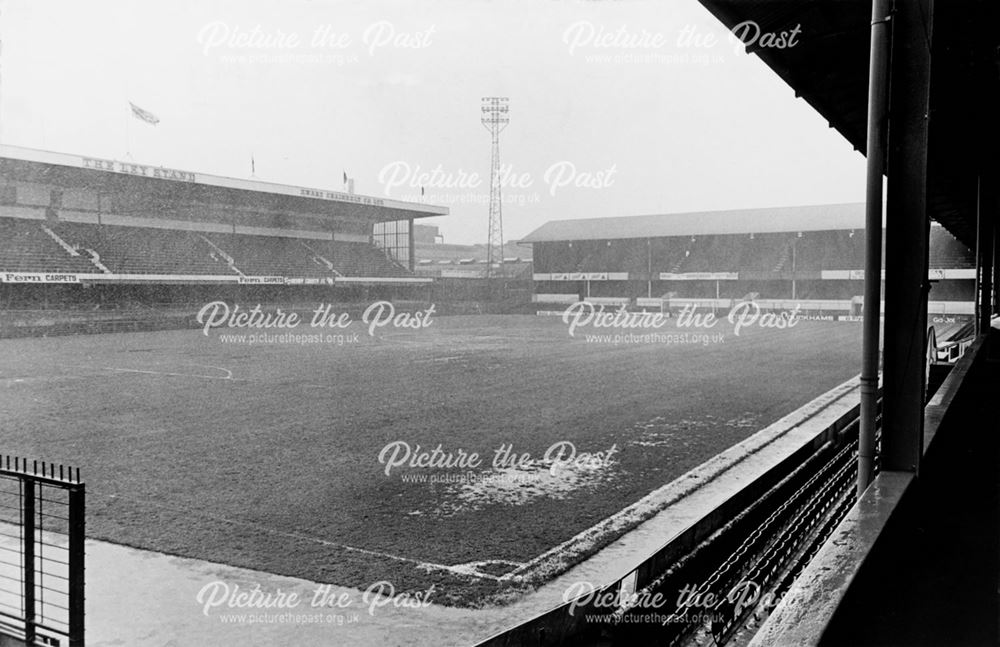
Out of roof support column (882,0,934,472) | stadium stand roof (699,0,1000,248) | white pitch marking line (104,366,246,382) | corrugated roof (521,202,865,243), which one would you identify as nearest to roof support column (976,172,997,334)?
stadium stand roof (699,0,1000,248)

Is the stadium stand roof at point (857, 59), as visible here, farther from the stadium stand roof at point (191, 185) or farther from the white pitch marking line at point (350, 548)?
A: the stadium stand roof at point (191, 185)

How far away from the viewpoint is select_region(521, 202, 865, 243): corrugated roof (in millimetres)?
50688

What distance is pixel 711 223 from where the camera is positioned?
181 ft

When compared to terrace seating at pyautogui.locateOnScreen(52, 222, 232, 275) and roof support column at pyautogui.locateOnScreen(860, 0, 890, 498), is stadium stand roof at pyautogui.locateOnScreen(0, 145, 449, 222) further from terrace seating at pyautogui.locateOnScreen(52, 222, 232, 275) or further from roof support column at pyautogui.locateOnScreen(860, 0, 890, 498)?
roof support column at pyautogui.locateOnScreen(860, 0, 890, 498)

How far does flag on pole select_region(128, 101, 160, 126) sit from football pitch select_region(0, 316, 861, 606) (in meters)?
17.3

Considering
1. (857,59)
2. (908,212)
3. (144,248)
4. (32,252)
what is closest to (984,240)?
(857,59)

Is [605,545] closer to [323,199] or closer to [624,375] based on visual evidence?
[624,375]

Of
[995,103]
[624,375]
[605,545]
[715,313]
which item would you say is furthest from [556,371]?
[715,313]

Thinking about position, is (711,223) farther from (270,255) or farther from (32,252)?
(32,252)

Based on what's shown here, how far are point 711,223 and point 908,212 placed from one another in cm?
5286

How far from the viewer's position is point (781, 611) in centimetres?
286

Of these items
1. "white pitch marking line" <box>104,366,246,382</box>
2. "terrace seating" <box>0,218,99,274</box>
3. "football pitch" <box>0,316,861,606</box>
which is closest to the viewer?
"football pitch" <box>0,316,861,606</box>

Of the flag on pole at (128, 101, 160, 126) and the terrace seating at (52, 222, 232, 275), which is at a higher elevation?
the flag on pole at (128, 101, 160, 126)

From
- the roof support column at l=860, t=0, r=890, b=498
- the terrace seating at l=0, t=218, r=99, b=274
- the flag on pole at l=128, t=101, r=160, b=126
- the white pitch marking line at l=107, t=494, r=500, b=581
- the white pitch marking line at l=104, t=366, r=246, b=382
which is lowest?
the white pitch marking line at l=107, t=494, r=500, b=581
